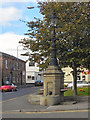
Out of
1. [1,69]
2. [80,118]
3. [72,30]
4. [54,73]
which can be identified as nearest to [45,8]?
[72,30]

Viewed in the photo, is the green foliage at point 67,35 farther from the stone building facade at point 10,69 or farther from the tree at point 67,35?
the stone building facade at point 10,69

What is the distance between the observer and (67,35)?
18.5m

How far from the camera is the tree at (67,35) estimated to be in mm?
18109

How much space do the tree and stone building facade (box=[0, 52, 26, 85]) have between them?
111 ft

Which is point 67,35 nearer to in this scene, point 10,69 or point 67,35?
point 67,35

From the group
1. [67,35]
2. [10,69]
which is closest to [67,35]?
[67,35]

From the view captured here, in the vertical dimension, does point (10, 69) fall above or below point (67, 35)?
below

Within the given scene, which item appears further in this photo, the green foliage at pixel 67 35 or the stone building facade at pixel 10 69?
the stone building facade at pixel 10 69

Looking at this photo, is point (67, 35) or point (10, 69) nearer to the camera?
point (67, 35)

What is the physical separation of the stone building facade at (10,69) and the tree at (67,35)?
33918 mm

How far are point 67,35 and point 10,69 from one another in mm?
42731

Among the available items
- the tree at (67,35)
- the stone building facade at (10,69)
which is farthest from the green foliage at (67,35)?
the stone building facade at (10,69)

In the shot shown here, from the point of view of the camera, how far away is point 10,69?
59.8 metres

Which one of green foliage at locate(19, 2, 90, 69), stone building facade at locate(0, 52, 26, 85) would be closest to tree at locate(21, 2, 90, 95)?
green foliage at locate(19, 2, 90, 69)
